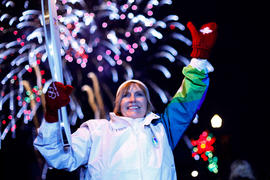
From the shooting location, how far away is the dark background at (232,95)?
14.3ft

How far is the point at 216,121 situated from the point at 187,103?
3.61 metres

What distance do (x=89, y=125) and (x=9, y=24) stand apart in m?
2.78

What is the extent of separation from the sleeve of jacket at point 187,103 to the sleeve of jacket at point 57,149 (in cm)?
74

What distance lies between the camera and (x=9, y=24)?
12.8ft

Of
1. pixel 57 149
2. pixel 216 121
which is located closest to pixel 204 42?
pixel 57 149

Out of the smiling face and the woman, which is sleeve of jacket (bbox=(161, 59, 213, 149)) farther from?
the smiling face

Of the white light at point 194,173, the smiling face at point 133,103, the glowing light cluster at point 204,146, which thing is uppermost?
the smiling face at point 133,103

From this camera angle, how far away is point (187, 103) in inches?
83.7

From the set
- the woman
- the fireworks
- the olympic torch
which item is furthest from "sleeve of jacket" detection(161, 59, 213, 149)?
the fireworks

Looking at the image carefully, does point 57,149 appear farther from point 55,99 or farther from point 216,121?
point 216,121

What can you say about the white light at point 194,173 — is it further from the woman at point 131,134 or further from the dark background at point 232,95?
the woman at point 131,134

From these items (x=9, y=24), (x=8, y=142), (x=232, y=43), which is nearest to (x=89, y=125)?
(x=8, y=142)

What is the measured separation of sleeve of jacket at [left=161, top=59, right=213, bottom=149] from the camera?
213 cm

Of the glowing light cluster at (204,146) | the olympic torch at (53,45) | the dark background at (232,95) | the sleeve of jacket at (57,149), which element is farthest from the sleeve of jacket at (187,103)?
the glowing light cluster at (204,146)
